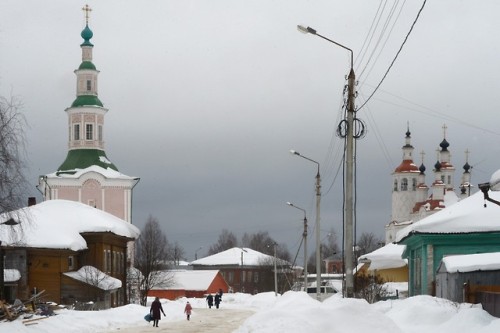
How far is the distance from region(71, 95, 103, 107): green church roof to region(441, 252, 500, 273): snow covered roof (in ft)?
206

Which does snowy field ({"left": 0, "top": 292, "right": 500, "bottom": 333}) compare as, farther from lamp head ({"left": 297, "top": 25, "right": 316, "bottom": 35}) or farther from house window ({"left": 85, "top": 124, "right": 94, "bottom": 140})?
house window ({"left": 85, "top": 124, "right": 94, "bottom": 140})

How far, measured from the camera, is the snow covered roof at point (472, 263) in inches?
870

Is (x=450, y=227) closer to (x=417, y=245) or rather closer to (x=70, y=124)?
(x=417, y=245)

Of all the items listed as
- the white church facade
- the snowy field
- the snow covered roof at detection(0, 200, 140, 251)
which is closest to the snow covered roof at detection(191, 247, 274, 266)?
the white church facade

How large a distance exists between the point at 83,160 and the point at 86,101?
5780mm

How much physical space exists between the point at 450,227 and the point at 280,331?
482 inches

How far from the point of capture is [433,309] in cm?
2262

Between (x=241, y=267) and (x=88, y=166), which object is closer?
(x=88, y=166)

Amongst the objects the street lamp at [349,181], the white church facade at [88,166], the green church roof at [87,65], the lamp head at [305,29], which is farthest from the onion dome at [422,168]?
the lamp head at [305,29]

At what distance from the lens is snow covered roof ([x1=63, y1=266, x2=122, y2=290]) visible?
53.6 m

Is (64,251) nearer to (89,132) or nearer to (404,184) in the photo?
(89,132)

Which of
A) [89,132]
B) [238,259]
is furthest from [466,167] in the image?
[89,132]

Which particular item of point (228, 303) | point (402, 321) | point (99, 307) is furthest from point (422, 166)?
point (402, 321)

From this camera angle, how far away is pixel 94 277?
54.1m
